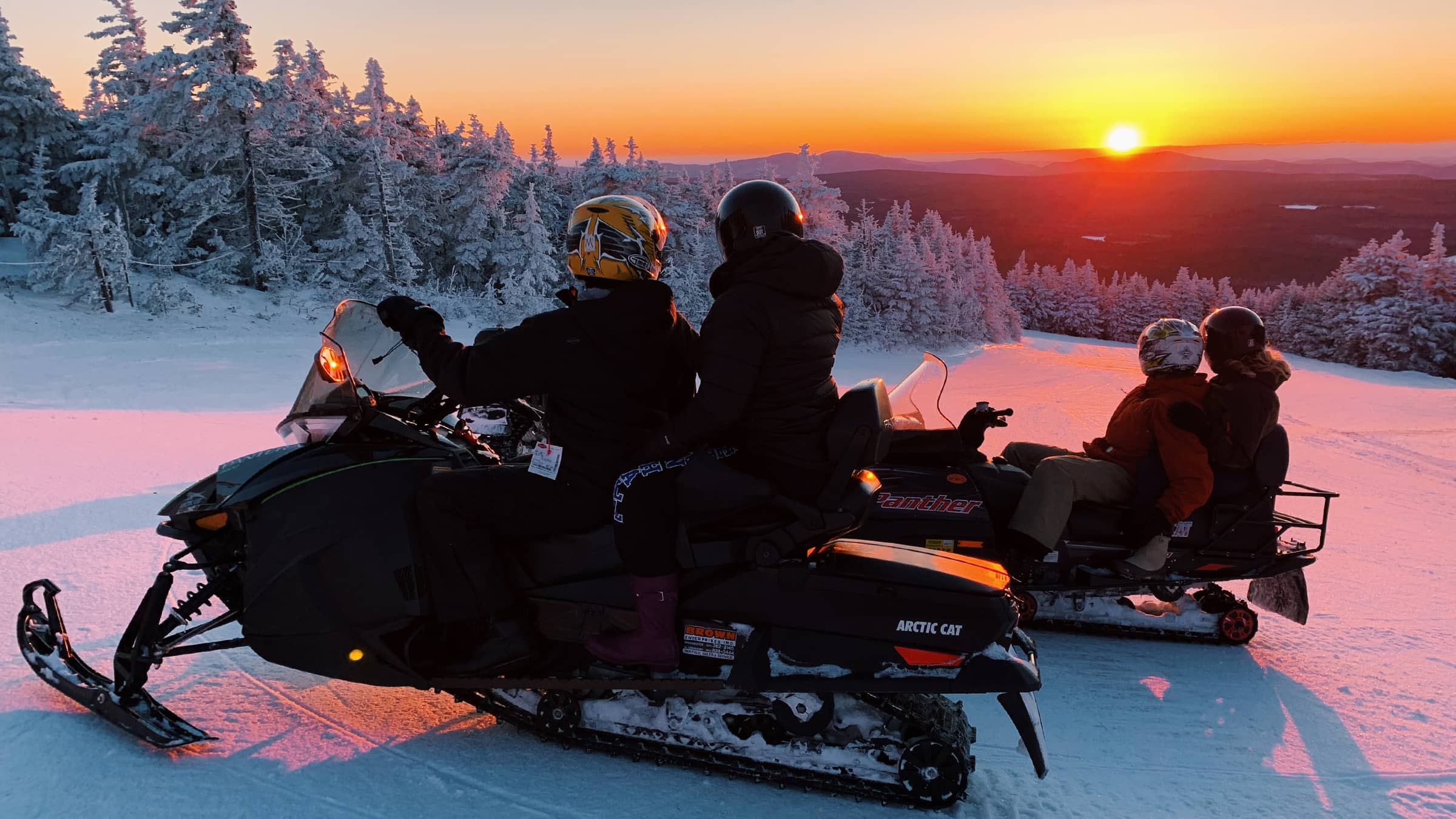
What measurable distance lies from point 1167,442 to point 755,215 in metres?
2.87

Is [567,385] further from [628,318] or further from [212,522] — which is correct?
[212,522]

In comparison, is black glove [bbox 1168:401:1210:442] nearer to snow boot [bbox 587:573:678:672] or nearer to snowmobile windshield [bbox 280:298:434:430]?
snow boot [bbox 587:573:678:672]

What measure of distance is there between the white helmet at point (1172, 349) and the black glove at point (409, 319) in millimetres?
3746

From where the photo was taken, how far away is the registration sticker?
3.09 m

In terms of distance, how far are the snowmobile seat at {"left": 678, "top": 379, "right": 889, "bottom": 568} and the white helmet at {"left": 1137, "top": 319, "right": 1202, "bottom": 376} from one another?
248 centimetres

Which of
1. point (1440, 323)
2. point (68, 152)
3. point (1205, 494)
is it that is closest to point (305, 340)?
point (68, 152)

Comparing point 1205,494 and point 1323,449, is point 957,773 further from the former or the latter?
point 1323,449

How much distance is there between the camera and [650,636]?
3.06 metres

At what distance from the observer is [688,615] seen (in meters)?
3.11

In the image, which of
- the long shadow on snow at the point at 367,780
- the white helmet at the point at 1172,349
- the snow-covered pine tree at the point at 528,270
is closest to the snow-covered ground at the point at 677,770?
the long shadow on snow at the point at 367,780

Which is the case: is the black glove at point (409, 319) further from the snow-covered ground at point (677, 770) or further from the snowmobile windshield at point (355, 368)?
the snow-covered ground at point (677, 770)

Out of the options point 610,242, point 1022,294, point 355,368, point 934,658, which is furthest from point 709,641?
point 1022,294

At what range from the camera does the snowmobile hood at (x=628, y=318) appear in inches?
111

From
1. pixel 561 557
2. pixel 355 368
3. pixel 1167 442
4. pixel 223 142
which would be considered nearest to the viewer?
pixel 561 557
